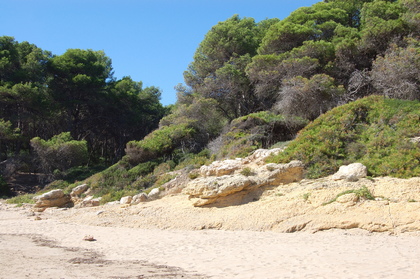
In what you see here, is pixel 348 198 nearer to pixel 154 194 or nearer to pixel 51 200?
pixel 154 194

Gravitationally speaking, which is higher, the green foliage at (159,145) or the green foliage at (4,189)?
the green foliage at (159,145)

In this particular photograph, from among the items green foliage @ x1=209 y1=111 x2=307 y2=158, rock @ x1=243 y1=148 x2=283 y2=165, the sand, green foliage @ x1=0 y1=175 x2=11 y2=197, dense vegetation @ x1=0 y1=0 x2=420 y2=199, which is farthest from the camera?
green foliage @ x1=0 y1=175 x2=11 y2=197

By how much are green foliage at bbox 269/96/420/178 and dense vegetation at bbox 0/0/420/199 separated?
0.05 meters

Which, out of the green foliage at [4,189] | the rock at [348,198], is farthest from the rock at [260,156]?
the green foliage at [4,189]

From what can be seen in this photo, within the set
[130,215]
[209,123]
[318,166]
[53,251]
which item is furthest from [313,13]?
[53,251]

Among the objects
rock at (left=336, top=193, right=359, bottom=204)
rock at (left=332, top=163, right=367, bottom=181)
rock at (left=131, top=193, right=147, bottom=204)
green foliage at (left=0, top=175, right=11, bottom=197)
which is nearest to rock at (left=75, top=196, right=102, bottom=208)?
rock at (left=131, top=193, right=147, bottom=204)

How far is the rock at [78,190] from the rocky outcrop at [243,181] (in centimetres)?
925

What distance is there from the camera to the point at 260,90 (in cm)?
2047

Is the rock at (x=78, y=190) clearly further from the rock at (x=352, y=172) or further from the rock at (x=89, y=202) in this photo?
the rock at (x=352, y=172)

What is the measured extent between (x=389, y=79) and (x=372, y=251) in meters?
11.6

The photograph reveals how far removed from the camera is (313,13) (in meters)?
22.7

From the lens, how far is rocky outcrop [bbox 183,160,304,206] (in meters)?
11.3

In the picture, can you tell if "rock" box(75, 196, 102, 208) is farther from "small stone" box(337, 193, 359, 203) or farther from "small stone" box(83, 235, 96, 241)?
"small stone" box(337, 193, 359, 203)

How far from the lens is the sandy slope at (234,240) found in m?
5.70
